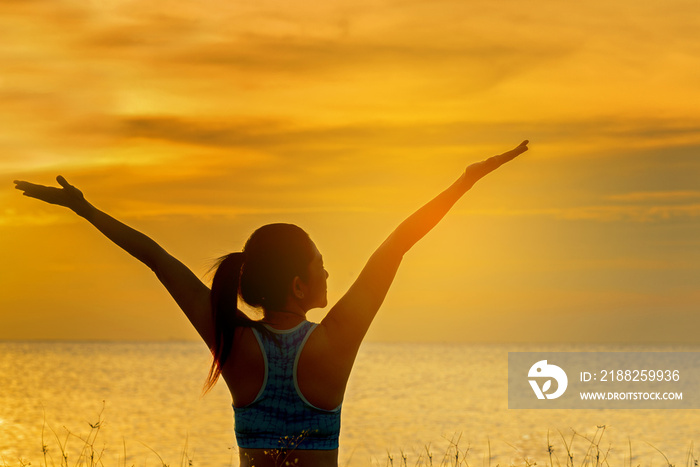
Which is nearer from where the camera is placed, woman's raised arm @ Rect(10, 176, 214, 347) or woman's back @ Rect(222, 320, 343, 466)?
woman's back @ Rect(222, 320, 343, 466)

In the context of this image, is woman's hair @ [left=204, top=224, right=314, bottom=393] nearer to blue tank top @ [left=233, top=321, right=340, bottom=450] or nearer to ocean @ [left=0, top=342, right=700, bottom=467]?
blue tank top @ [left=233, top=321, right=340, bottom=450]

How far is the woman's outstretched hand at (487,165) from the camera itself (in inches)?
141

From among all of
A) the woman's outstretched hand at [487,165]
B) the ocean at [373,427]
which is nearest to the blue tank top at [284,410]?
the woman's outstretched hand at [487,165]

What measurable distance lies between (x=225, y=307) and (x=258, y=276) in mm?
178

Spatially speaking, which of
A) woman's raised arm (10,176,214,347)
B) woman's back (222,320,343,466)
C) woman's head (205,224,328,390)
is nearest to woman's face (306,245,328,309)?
woman's head (205,224,328,390)

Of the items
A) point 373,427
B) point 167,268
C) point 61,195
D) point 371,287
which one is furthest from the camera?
point 373,427

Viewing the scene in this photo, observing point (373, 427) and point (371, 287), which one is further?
point (373, 427)

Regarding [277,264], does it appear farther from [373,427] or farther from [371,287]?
[373,427]

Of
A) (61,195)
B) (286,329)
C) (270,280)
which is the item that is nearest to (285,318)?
(286,329)

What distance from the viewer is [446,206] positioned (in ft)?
11.2

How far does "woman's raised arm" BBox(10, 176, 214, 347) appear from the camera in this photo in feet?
11.5

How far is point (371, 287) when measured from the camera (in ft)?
10.7

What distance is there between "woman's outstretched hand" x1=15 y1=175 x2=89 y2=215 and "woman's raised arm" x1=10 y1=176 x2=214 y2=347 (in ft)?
0.05

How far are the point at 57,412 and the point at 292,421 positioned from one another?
4823 cm
